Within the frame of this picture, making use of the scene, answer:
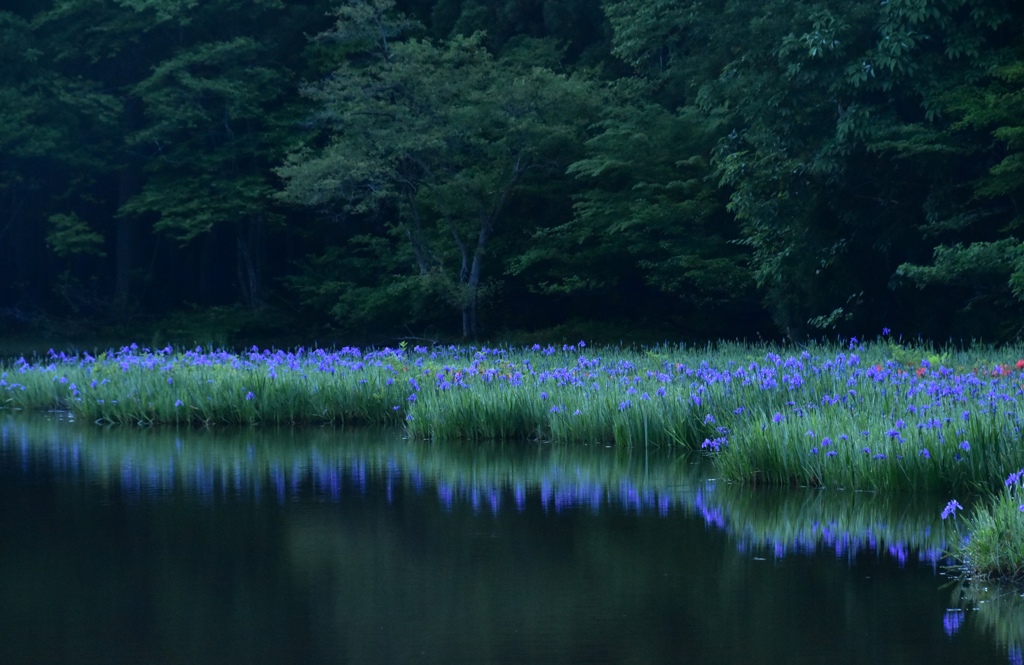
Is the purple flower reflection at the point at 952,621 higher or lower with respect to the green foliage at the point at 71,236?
lower

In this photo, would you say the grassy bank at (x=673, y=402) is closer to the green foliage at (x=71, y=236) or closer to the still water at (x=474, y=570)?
the still water at (x=474, y=570)

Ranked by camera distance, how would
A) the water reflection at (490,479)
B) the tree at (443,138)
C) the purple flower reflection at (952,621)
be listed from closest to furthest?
the purple flower reflection at (952,621) → the water reflection at (490,479) → the tree at (443,138)

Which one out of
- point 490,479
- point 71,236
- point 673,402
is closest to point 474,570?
point 490,479

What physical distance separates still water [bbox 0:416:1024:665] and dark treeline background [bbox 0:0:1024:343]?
33.8ft

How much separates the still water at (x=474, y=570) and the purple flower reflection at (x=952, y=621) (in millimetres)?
12

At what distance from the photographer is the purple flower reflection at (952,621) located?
4.57m

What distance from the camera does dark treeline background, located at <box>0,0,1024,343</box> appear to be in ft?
60.2

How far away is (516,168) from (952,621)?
2086cm

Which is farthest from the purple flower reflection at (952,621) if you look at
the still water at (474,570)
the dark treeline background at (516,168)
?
the dark treeline background at (516,168)

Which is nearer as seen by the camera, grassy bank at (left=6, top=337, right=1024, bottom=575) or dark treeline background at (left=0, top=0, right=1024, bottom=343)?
grassy bank at (left=6, top=337, right=1024, bottom=575)

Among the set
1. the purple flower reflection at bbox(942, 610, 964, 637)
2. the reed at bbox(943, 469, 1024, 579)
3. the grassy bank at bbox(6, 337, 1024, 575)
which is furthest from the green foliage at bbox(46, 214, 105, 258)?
the purple flower reflection at bbox(942, 610, 964, 637)

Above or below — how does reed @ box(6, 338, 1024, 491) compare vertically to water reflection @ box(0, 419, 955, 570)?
above

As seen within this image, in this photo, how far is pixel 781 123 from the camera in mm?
19312

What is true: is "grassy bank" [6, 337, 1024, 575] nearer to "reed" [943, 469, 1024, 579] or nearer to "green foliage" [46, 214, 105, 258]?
"reed" [943, 469, 1024, 579]
